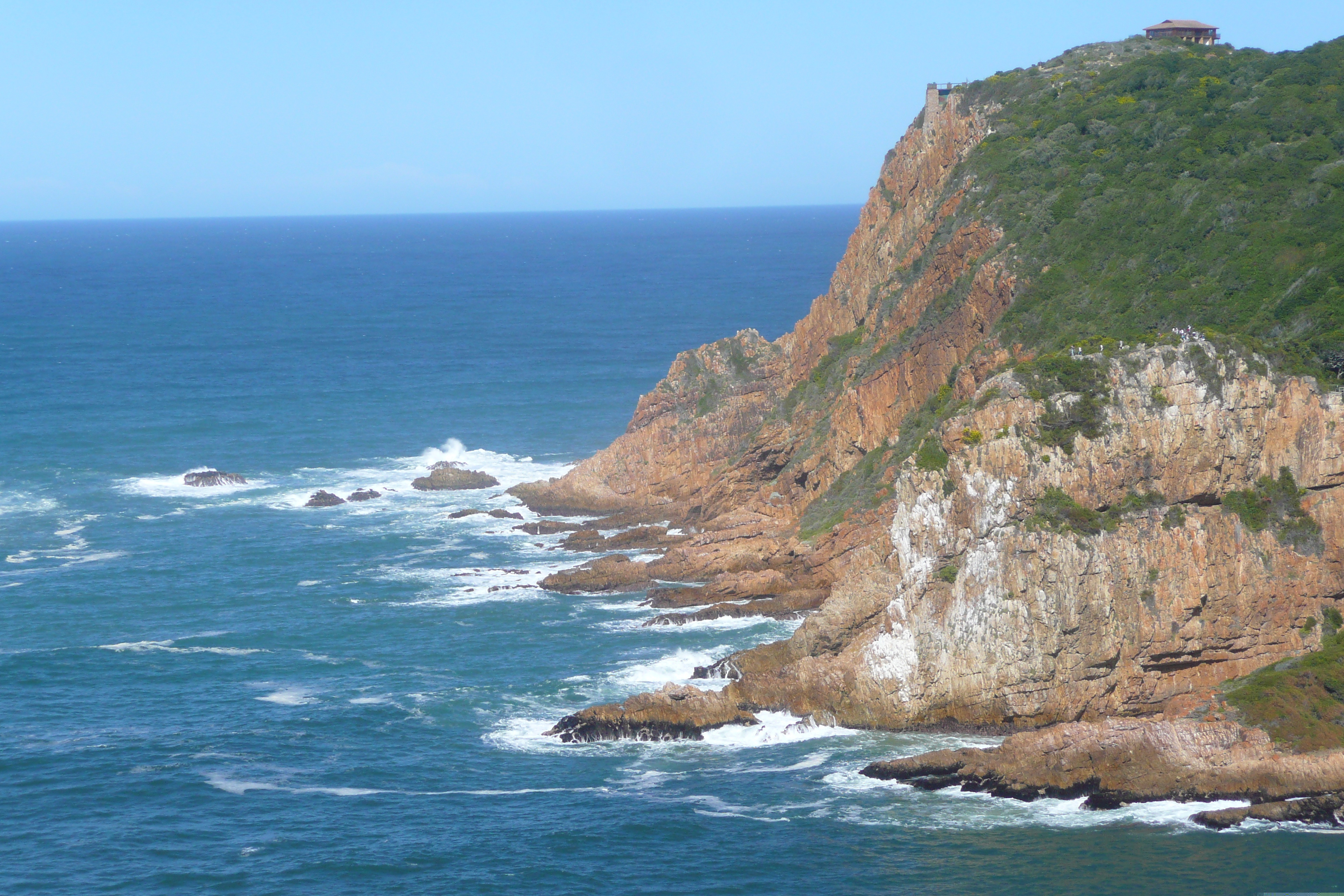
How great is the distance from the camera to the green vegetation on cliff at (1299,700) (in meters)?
42.2

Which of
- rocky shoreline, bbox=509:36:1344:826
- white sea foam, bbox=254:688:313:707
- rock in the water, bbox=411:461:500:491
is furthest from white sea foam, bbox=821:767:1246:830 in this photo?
rock in the water, bbox=411:461:500:491

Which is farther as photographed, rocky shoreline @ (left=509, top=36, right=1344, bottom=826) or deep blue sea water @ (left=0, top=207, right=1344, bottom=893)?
rocky shoreline @ (left=509, top=36, right=1344, bottom=826)

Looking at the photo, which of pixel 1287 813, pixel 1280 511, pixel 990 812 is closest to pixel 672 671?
pixel 990 812

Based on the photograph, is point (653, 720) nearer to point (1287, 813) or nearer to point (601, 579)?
point (601, 579)

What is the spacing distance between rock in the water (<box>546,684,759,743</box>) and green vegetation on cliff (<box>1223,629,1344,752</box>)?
56.3 ft

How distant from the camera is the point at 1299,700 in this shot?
143ft

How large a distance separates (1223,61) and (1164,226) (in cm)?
2018

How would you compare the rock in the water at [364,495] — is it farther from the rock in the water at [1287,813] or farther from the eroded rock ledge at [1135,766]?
the rock in the water at [1287,813]

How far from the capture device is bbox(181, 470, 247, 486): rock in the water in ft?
313

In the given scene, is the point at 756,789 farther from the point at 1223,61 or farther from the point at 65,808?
the point at 1223,61

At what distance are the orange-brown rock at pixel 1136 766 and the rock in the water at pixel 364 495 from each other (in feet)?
174

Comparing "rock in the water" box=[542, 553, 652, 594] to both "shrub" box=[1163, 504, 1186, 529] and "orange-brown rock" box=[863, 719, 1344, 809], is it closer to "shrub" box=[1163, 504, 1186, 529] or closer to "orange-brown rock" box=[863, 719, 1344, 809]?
"orange-brown rock" box=[863, 719, 1344, 809]

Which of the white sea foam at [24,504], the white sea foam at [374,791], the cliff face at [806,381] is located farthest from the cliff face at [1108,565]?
the white sea foam at [24,504]

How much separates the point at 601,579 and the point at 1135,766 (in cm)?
3217
